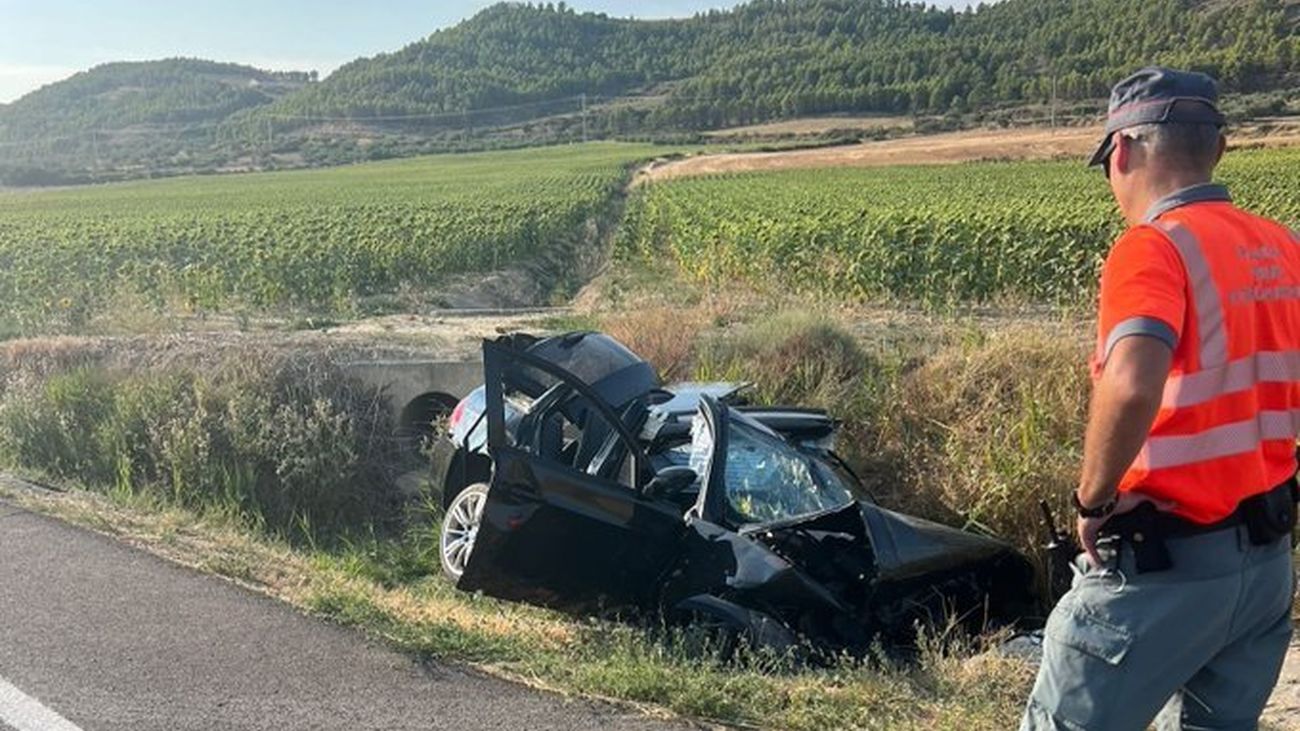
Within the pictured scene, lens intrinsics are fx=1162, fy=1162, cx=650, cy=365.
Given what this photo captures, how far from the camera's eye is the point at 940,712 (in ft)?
13.9

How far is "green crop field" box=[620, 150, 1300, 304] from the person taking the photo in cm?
1385

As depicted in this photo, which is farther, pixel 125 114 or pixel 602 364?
pixel 125 114

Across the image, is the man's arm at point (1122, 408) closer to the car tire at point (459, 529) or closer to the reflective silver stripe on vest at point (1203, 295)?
the reflective silver stripe on vest at point (1203, 295)

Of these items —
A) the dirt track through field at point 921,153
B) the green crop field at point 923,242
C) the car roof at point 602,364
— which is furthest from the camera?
the dirt track through field at point 921,153

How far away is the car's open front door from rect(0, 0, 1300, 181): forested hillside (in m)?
66.5

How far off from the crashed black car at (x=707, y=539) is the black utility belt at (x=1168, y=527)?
10.0ft

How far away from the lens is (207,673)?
470 cm

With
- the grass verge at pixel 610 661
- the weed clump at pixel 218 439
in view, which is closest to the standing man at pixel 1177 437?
the grass verge at pixel 610 661

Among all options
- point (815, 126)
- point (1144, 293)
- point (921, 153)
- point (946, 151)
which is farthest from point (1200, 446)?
point (815, 126)

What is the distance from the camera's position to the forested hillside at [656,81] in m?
91.2

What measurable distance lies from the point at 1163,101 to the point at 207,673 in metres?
4.05

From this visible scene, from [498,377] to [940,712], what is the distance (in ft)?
8.83

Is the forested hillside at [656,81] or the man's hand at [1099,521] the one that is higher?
the forested hillside at [656,81]

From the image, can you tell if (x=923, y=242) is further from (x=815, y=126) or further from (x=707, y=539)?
(x=815, y=126)
